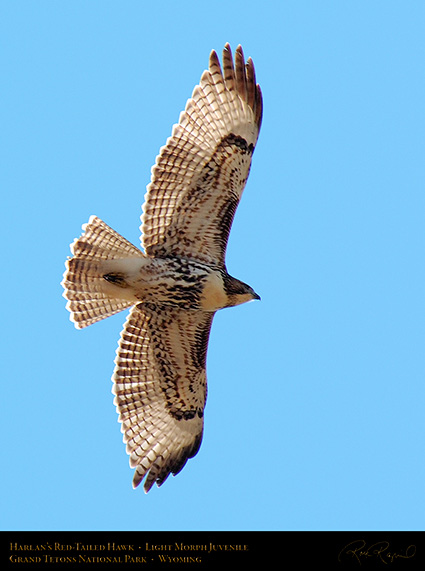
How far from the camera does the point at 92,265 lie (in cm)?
1198

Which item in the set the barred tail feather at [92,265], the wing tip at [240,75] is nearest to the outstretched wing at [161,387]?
the barred tail feather at [92,265]

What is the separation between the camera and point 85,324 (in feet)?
40.3

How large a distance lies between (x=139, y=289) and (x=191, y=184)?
1127 mm

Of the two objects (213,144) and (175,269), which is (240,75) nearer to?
(213,144)

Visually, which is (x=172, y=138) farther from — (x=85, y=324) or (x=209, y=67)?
(x=85, y=324)

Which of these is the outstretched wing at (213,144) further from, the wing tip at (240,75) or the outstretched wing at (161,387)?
the outstretched wing at (161,387)
